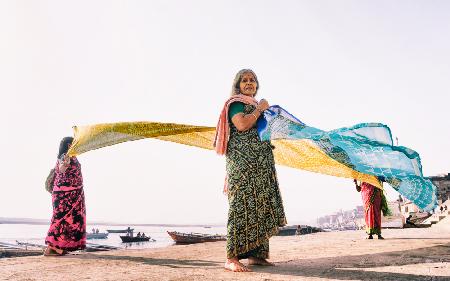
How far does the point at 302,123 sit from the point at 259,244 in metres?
1.42

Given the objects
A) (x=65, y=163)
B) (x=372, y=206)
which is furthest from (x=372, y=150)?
(x=65, y=163)

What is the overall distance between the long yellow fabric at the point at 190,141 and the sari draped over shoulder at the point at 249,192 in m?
1.19

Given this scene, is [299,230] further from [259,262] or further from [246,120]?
[246,120]

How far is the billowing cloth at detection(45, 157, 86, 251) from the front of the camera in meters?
5.48

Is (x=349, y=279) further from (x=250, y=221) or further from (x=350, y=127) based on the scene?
(x=350, y=127)

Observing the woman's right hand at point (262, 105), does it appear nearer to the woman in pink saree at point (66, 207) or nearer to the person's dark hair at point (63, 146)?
the woman in pink saree at point (66, 207)

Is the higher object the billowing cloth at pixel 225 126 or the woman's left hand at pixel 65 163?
the billowing cloth at pixel 225 126

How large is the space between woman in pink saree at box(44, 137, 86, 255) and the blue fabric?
12.5 ft

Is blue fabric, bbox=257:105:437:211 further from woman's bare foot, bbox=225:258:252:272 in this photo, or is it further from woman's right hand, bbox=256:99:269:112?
woman's bare foot, bbox=225:258:252:272

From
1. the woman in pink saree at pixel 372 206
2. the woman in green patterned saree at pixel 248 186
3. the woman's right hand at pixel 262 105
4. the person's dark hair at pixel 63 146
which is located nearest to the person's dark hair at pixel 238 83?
the woman in green patterned saree at pixel 248 186

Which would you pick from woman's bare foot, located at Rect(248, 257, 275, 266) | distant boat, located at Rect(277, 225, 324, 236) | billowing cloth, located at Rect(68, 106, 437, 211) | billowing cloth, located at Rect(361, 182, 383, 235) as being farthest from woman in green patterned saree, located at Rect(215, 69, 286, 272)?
distant boat, located at Rect(277, 225, 324, 236)

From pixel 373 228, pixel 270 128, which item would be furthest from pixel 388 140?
pixel 373 228

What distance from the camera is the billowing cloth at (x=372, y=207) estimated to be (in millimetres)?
7113

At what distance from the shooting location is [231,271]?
3055mm
